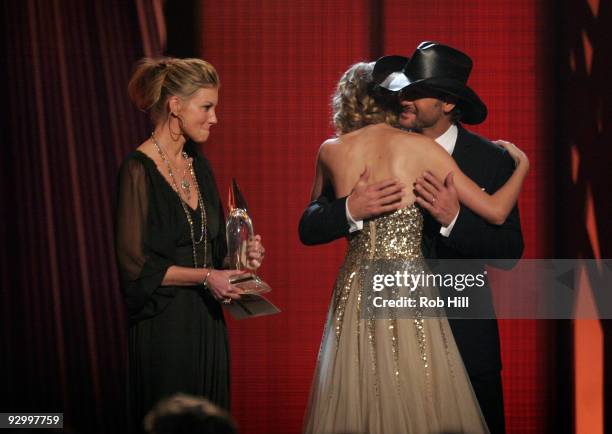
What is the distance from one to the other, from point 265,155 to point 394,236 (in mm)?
1224

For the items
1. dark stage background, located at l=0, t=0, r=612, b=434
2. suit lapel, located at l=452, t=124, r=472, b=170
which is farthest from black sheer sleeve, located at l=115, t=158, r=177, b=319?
dark stage background, located at l=0, t=0, r=612, b=434

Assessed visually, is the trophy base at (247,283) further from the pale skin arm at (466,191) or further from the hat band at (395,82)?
the hat band at (395,82)

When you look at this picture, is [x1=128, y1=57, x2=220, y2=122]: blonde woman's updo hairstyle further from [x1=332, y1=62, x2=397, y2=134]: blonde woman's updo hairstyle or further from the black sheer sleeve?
[x1=332, y1=62, x2=397, y2=134]: blonde woman's updo hairstyle

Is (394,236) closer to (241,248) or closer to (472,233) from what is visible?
(472,233)

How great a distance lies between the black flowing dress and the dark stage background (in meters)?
1.05

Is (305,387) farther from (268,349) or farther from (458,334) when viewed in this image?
(458,334)

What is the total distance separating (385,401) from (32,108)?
1868 millimetres

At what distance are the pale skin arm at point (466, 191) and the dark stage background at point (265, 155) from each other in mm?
1064

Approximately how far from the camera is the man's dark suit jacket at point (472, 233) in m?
2.71

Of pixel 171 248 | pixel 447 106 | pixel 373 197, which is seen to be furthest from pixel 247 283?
pixel 447 106

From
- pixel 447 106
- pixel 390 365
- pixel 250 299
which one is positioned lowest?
pixel 390 365

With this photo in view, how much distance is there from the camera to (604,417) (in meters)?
3.82

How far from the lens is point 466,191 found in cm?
269

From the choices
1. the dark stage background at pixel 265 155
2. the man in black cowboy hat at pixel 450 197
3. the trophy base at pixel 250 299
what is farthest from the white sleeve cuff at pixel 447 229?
the dark stage background at pixel 265 155
